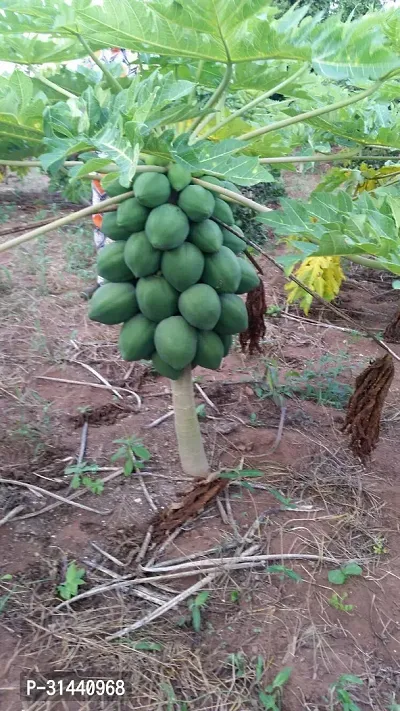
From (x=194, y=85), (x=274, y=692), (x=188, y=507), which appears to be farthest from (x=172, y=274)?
(x=274, y=692)

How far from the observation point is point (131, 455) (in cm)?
181

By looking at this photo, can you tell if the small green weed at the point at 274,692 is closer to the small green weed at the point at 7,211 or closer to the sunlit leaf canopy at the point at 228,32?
the sunlit leaf canopy at the point at 228,32

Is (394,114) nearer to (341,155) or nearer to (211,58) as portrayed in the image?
(341,155)

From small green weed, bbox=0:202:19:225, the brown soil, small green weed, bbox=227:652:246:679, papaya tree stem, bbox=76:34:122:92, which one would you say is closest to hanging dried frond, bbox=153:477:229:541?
the brown soil

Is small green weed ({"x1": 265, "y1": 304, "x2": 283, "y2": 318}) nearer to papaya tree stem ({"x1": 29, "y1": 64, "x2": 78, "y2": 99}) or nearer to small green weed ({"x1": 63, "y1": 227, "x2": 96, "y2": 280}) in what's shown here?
small green weed ({"x1": 63, "y1": 227, "x2": 96, "y2": 280})

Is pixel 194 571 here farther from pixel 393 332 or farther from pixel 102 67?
pixel 393 332

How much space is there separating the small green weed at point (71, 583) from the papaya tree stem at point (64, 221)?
783 millimetres

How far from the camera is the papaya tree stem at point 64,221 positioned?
1.09 metres

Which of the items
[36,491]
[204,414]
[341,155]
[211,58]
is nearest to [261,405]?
[204,414]

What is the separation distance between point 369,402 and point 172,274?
0.54 meters

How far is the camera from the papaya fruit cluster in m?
1.19

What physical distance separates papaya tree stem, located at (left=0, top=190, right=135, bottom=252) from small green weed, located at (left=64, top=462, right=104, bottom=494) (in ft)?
2.69

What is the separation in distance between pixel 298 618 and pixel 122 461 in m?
0.71

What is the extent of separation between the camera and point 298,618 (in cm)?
144
